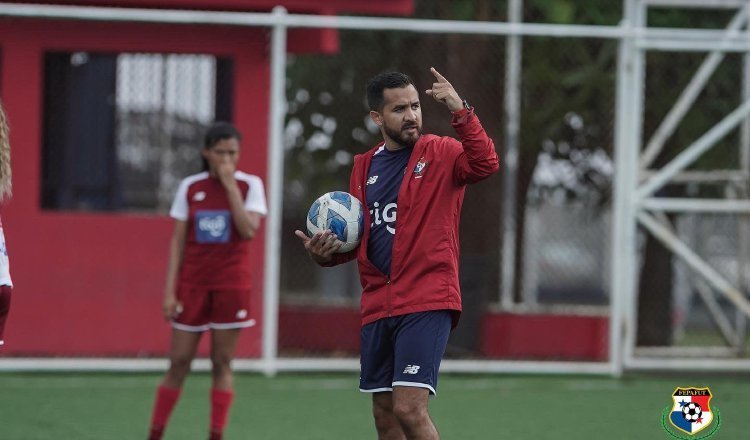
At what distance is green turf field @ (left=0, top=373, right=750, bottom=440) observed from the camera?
878 centimetres

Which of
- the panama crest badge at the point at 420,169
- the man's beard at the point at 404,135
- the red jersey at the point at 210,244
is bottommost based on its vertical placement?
the red jersey at the point at 210,244

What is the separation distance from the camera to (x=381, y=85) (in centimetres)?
600

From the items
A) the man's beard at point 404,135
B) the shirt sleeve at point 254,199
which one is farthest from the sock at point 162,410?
the man's beard at point 404,135

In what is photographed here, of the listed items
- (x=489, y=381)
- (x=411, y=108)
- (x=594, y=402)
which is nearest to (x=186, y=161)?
(x=489, y=381)

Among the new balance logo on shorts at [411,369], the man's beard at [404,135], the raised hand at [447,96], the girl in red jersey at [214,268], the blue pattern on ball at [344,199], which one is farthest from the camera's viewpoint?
the girl in red jersey at [214,268]

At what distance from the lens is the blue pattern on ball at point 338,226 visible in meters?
6.02

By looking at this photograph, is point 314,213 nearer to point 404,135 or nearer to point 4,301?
point 404,135

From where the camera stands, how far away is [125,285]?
11.7 m

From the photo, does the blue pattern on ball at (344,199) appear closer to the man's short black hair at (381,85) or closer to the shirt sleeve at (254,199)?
the man's short black hair at (381,85)

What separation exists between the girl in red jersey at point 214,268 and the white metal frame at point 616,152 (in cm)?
310

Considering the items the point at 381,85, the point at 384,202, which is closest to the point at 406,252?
the point at 384,202

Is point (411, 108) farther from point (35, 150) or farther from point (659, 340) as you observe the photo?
point (659, 340)

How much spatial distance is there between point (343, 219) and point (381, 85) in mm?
591

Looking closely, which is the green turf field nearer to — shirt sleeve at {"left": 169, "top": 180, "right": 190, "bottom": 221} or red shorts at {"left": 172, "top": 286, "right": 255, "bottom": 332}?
red shorts at {"left": 172, "top": 286, "right": 255, "bottom": 332}
